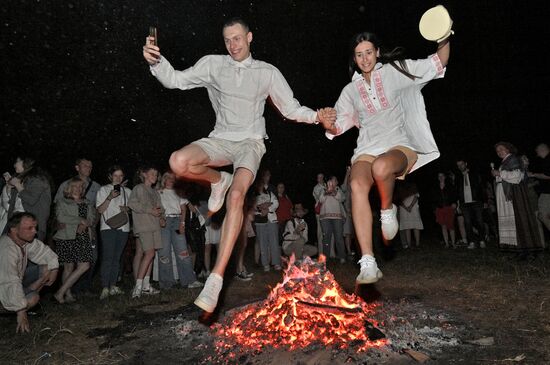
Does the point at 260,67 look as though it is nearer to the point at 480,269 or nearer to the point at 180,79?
the point at 180,79

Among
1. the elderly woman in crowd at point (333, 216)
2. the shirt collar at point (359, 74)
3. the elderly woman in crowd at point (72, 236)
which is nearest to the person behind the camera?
the shirt collar at point (359, 74)

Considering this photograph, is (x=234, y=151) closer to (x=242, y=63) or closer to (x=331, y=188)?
(x=242, y=63)

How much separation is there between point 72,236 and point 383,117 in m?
5.41

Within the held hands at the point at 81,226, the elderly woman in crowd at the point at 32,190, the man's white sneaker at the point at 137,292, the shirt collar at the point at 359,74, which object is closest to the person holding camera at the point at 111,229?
the held hands at the point at 81,226

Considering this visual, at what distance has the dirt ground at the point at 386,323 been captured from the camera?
3969 mm

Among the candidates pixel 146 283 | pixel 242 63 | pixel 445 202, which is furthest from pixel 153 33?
pixel 445 202

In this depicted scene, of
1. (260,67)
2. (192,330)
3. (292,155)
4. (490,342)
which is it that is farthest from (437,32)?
(292,155)

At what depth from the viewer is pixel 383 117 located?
4.95m

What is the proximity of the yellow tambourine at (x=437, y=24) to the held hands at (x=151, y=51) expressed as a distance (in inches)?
115

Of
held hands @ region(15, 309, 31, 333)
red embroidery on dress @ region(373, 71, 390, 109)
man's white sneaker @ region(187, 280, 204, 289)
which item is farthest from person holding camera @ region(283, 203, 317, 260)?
held hands @ region(15, 309, 31, 333)

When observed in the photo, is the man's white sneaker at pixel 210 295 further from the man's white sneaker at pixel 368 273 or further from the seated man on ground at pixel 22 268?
the seated man on ground at pixel 22 268

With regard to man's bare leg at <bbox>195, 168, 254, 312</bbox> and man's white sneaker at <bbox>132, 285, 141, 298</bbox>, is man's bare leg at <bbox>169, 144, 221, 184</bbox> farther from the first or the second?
man's white sneaker at <bbox>132, 285, 141, 298</bbox>

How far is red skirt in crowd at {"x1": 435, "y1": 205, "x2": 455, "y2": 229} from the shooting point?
488 inches

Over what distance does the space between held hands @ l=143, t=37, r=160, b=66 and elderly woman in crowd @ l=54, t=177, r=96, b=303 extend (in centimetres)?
363
